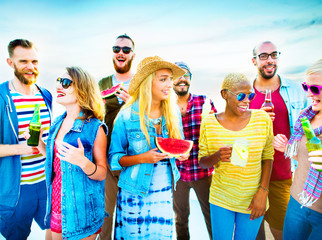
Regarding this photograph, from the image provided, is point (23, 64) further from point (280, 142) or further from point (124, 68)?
point (280, 142)

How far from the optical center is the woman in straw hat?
2242mm

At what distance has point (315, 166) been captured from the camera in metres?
1.88

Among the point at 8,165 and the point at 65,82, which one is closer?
the point at 65,82

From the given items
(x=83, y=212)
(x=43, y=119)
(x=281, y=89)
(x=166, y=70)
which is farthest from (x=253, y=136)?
(x=43, y=119)

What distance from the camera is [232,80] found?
8.41ft

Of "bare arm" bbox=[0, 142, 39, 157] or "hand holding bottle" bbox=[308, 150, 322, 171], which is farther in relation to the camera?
"bare arm" bbox=[0, 142, 39, 157]

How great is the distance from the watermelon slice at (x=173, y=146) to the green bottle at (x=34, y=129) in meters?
1.46

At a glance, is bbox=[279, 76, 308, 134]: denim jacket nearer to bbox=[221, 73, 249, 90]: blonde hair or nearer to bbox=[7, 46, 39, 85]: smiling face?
bbox=[221, 73, 249, 90]: blonde hair

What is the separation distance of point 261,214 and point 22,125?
3.24 meters

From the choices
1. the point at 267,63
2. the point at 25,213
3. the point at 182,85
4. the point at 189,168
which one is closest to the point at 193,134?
the point at 189,168

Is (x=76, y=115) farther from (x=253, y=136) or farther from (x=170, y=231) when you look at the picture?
(x=253, y=136)

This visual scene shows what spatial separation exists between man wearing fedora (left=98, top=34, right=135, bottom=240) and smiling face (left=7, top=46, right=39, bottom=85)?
3.78ft

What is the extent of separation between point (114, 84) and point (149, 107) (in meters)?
1.61

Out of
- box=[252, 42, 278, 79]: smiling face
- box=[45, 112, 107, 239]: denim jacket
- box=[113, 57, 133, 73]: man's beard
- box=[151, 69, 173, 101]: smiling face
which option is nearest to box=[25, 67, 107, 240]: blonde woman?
box=[45, 112, 107, 239]: denim jacket
